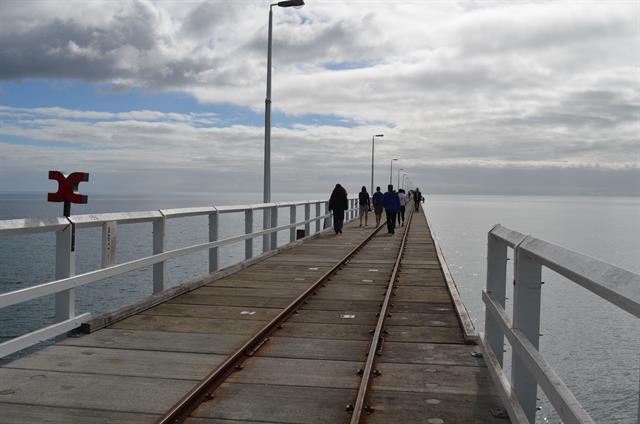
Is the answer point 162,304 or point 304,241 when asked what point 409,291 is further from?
point 304,241

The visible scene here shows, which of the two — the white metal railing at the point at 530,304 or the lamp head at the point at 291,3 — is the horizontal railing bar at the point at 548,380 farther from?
the lamp head at the point at 291,3

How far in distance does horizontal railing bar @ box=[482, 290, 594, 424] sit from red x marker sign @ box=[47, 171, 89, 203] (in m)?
4.75

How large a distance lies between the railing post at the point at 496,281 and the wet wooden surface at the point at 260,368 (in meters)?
0.32

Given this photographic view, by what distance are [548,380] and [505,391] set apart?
1.47 m

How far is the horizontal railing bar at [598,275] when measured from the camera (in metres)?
2.23

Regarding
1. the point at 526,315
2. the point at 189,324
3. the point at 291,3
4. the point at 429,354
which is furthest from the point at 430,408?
the point at 291,3

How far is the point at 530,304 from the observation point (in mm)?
4020

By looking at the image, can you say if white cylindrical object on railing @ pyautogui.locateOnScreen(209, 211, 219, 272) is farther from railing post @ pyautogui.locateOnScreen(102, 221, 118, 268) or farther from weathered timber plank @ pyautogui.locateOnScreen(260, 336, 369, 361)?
weathered timber plank @ pyautogui.locateOnScreen(260, 336, 369, 361)

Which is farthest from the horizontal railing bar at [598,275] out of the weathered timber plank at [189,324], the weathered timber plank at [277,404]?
the weathered timber plank at [189,324]

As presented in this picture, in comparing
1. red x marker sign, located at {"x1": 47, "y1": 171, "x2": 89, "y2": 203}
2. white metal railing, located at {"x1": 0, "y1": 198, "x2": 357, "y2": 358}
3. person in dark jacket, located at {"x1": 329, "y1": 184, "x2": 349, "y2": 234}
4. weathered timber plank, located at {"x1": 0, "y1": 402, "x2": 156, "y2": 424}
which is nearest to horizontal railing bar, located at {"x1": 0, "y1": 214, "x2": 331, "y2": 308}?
white metal railing, located at {"x1": 0, "y1": 198, "x2": 357, "y2": 358}

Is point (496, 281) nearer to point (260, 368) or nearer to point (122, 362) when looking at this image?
point (260, 368)

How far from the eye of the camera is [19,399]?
4.93 m

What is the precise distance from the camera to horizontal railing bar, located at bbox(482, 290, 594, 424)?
9.00ft

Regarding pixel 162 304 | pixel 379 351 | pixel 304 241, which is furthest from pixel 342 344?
pixel 304 241
